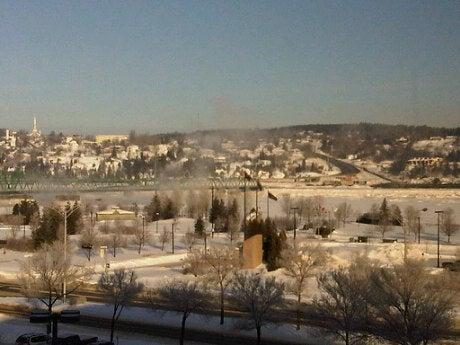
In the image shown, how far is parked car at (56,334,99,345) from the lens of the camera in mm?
13445

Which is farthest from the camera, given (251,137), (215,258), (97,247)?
(251,137)

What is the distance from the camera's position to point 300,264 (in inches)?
711

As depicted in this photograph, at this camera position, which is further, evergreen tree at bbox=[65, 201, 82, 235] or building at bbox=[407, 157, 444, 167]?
building at bbox=[407, 157, 444, 167]

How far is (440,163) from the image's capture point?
119 metres

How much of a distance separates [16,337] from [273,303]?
5719 millimetres

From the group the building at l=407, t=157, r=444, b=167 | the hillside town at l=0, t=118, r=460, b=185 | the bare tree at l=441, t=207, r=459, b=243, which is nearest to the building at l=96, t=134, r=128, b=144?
the hillside town at l=0, t=118, r=460, b=185

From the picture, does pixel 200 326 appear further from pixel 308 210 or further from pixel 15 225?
pixel 308 210

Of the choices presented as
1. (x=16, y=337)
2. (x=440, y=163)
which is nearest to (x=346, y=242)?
(x=16, y=337)

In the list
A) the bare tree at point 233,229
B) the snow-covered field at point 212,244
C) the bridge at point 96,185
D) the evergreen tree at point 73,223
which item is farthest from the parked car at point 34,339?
the bridge at point 96,185

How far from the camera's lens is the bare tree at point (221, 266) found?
17.8 m

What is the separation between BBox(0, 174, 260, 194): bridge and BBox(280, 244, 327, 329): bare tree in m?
44.8

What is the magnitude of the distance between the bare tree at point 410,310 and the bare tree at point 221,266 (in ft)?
19.0

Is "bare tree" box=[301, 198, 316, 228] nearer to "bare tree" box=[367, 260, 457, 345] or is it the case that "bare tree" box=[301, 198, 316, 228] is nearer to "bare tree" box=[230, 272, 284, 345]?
"bare tree" box=[230, 272, 284, 345]

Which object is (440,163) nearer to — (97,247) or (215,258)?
(97,247)
